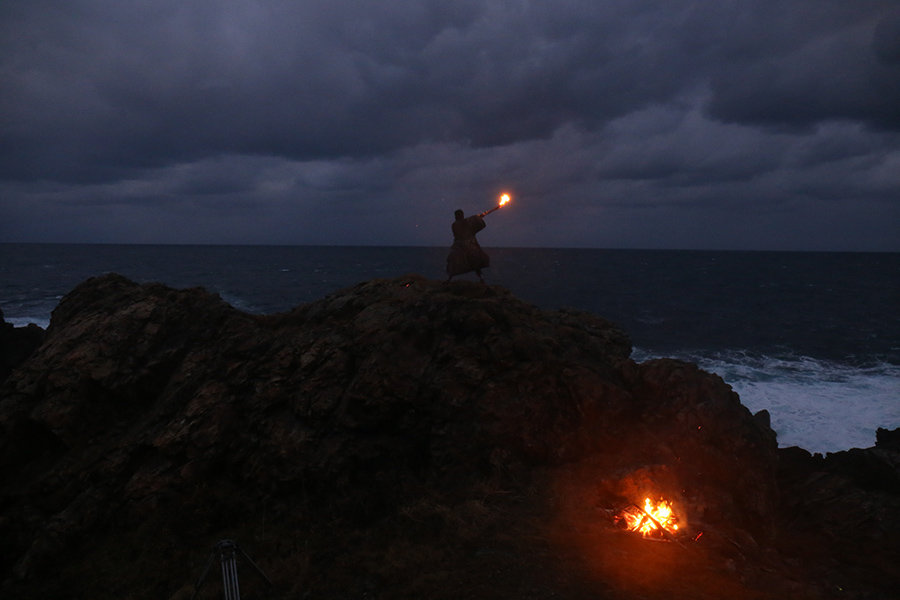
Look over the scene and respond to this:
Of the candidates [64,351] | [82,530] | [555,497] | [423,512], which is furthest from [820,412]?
[64,351]

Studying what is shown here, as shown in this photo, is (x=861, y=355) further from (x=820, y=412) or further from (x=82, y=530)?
(x=82, y=530)

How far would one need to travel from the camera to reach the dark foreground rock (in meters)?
11.6

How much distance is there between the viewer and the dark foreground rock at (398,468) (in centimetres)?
1163

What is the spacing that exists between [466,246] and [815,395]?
3298 cm

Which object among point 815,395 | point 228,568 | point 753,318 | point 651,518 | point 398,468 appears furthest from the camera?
point 753,318

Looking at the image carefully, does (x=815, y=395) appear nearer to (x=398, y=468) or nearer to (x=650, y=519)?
(x=650, y=519)

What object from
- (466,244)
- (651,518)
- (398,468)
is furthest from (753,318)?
(398,468)

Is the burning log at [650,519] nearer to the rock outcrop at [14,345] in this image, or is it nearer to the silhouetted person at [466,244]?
the silhouetted person at [466,244]

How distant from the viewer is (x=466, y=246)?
2062 cm

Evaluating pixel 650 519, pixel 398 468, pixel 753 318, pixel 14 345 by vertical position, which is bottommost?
pixel 753 318

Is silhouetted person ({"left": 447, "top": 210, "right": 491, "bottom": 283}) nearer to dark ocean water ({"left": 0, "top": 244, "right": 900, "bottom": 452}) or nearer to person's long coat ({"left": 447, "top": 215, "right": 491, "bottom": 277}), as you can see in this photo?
person's long coat ({"left": 447, "top": 215, "right": 491, "bottom": 277})

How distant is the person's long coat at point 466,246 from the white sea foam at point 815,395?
2281 centimetres

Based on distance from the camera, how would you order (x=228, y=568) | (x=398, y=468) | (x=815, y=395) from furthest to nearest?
(x=815, y=395)
(x=398, y=468)
(x=228, y=568)

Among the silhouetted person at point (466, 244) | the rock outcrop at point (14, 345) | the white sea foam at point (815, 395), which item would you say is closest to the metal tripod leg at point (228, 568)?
the silhouetted person at point (466, 244)
